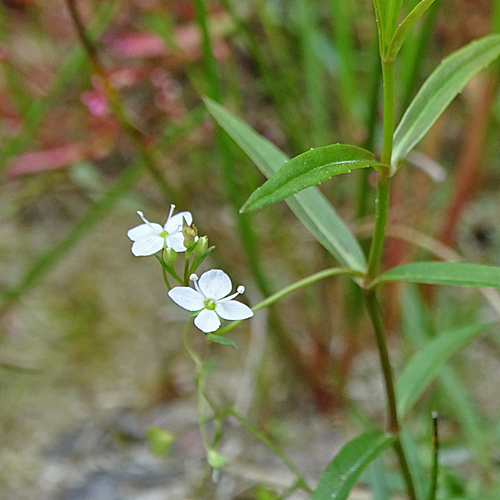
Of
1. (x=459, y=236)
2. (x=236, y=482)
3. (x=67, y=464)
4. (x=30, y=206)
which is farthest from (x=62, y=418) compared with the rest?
(x=459, y=236)

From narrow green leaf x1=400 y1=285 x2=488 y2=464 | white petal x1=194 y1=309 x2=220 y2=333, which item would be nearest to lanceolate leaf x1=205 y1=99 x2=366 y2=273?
white petal x1=194 y1=309 x2=220 y2=333

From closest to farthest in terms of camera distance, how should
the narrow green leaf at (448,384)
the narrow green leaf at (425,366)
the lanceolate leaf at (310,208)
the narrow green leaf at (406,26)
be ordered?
the narrow green leaf at (406,26) < the lanceolate leaf at (310,208) < the narrow green leaf at (425,366) < the narrow green leaf at (448,384)

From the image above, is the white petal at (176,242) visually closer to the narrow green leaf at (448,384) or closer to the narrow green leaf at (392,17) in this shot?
the narrow green leaf at (392,17)

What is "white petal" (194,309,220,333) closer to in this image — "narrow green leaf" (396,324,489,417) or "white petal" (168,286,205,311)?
"white petal" (168,286,205,311)

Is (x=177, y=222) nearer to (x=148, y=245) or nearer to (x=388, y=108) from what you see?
(x=148, y=245)

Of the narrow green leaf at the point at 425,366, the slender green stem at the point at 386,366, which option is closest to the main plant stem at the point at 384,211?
the slender green stem at the point at 386,366
